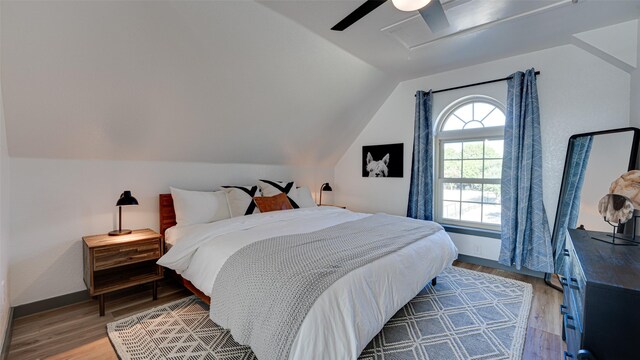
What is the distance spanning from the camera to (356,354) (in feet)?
4.42

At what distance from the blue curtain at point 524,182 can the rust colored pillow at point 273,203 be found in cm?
258

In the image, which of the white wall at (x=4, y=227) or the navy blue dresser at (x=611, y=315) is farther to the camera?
the white wall at (x=4, y=227)

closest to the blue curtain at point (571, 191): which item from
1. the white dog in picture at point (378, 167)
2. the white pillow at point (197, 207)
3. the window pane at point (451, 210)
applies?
the window pane at point (451, 210)

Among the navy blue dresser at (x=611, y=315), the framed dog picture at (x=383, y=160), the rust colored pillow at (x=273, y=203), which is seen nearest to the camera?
the navy blue dresser at (x=611, y=315)

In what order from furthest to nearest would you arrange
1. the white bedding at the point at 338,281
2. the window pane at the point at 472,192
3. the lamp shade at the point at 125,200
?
1. the window pane at the point at 472,192
2. the lamp shade at the point at 125,200
3. the white bedding at the point at 338,281

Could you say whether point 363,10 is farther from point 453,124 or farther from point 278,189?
point 453,124

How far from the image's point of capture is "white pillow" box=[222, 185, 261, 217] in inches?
121

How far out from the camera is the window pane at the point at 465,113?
11.9 ft

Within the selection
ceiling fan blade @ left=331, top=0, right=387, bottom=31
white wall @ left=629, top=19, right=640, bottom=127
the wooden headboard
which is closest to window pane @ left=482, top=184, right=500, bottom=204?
white wall @ left=629, top=19, right=640, bottom=127

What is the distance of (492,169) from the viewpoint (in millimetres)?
3477

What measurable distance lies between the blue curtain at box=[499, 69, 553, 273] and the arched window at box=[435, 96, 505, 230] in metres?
0.24

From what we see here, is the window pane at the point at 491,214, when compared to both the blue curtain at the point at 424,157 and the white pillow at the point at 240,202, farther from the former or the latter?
the white pillow at the point at 240,202

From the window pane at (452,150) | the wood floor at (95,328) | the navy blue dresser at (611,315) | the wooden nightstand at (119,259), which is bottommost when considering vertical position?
the wood floor at (95,328)

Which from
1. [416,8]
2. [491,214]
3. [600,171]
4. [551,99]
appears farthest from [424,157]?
[416,8]
